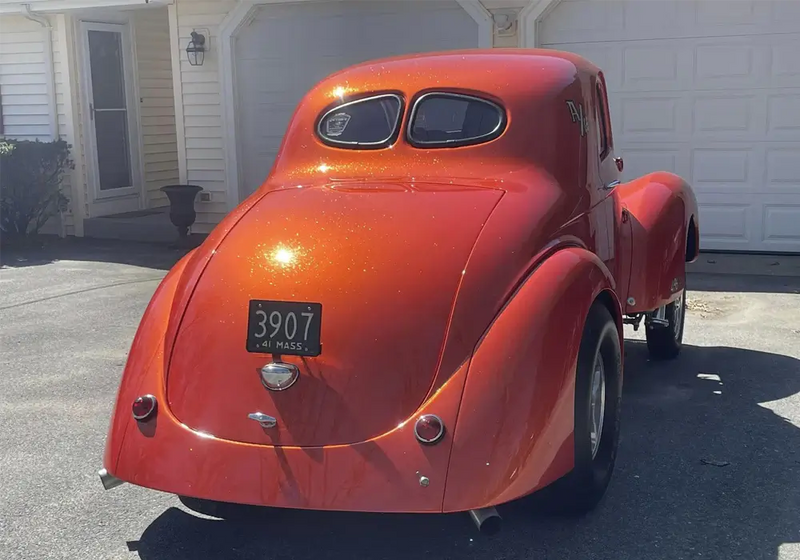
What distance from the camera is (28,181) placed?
11797mm

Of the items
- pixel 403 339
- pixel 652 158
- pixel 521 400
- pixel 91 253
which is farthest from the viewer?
pixel 91 253

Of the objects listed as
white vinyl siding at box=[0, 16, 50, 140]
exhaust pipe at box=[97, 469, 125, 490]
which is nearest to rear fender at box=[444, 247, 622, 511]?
exhaust pipe at box=[97, 469, 125, 490]

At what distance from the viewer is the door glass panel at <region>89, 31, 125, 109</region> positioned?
12891 mm

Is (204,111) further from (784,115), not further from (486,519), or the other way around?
(486,519)

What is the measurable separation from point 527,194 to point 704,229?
633cm

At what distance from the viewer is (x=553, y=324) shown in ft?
11.6

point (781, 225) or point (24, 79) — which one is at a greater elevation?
point (24, 79)

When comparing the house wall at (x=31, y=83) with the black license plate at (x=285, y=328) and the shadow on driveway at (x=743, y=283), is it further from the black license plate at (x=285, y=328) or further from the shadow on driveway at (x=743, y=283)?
the black license plate at (x=285, y=328)

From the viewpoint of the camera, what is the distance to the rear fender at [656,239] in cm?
539

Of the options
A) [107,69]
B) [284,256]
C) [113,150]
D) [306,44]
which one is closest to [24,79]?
[107,69]

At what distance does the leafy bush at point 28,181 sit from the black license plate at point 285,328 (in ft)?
29.7

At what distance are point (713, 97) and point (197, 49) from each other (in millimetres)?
6101

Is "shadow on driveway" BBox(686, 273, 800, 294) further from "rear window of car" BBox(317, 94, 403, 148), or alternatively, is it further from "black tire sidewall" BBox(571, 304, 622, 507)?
"rear window of car" BBox(317, 94, 403, 148)

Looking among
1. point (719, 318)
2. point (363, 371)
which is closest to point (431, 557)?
point (363, 371)
